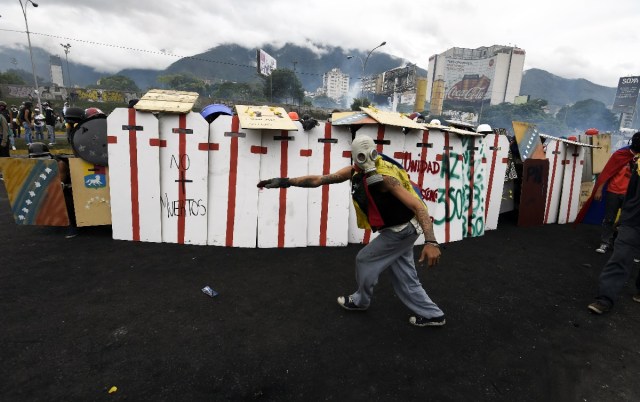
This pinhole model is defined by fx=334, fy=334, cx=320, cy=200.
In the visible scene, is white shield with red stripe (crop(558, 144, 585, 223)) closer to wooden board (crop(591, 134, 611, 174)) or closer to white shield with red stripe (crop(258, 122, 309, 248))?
wooden board (crop(591, 134, 611, 174))

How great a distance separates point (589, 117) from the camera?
132375 millimetres

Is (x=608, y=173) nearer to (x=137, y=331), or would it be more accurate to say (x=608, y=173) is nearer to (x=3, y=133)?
(x=137, y=331)

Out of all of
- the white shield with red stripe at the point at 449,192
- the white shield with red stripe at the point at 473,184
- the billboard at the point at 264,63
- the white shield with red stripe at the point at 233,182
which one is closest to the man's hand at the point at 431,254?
the white shield with red stripe at the point at 233,182

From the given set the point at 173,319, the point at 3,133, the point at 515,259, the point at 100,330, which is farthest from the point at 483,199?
the point at 3,133

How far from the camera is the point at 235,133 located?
467 cm

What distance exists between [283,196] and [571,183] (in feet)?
20.9

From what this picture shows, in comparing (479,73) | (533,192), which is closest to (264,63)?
(533,192)

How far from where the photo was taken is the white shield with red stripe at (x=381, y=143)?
16.3ft

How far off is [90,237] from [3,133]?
19.0ft

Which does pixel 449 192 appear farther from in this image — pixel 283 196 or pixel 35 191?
pixel 35 191

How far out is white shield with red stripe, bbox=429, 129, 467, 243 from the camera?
546 cm

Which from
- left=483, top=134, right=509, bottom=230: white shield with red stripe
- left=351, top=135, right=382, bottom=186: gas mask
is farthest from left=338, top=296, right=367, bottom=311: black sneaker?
left=483, top=134, right=509, bottom=230: white shield with red stripe

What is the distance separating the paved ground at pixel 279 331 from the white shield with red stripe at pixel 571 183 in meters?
2.90

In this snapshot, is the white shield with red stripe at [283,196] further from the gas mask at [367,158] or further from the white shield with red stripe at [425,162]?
the gas mask at [367,158]
